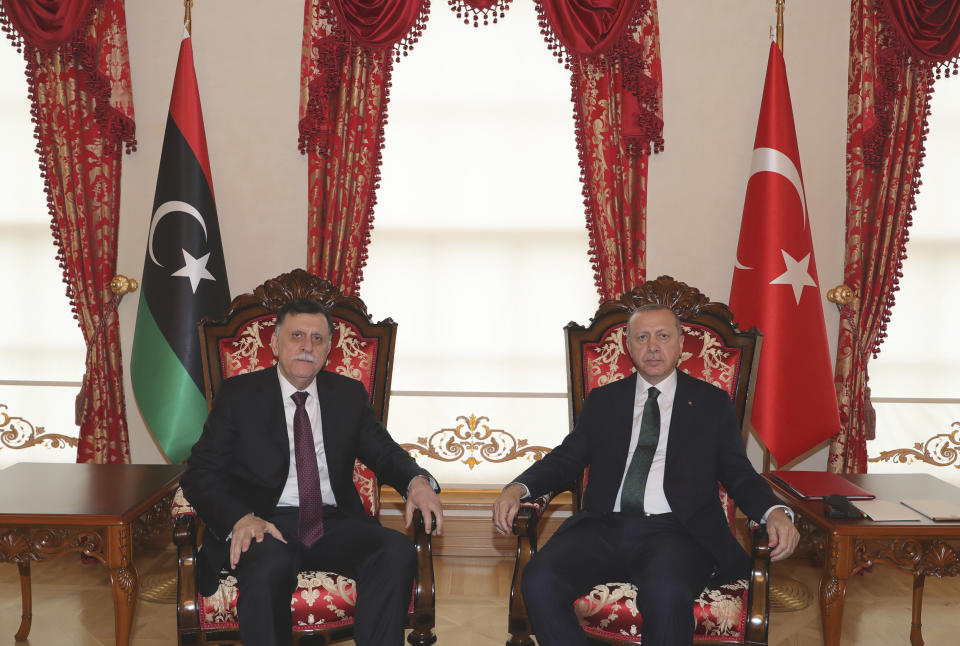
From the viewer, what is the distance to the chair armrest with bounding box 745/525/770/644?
2.17m

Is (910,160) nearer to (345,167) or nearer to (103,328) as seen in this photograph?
(345,167)

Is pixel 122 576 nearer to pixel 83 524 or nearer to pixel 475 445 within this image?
pixel 83 524

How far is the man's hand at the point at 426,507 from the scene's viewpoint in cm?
228

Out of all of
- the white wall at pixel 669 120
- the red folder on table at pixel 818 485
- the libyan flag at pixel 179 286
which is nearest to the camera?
the red folder on table at pixel 818 485

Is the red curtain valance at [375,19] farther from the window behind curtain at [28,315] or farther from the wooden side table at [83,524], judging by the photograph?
the wooden side table at [83,524]

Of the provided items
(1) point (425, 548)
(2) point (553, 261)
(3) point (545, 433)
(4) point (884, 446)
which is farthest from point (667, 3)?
(1) point (425, 548)

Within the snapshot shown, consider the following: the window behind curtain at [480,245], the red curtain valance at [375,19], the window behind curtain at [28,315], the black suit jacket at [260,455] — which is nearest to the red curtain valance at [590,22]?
the window behind curtain at [480,245]

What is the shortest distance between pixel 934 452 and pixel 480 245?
9.02ft

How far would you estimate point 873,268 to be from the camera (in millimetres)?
3758

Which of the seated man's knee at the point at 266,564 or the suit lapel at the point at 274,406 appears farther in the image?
the suit lapel at the point at 274,406

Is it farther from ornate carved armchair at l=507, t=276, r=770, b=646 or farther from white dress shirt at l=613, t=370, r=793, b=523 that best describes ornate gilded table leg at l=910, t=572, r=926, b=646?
white dress shirt at l=613, t=370, r=793, b=523

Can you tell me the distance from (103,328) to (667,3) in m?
3.41

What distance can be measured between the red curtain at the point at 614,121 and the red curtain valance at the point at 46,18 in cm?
233

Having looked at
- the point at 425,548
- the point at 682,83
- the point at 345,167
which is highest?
the point at 682,83
